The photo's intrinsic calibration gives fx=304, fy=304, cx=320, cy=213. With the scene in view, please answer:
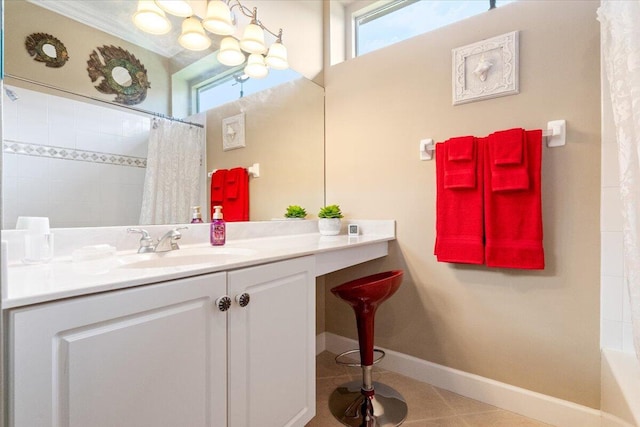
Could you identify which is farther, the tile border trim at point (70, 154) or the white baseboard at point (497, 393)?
the white baseboard at point (497, 393)

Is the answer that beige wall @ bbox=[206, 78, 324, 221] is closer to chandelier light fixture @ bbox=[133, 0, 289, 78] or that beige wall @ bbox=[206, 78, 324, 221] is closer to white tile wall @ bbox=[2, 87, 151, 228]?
chandelier light fixture @ bbox=[133, 0, 289, 78]

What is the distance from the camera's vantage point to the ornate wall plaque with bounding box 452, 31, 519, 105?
157 centimetres

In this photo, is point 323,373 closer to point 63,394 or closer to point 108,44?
point 63,394

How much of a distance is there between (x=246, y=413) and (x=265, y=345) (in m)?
0.21

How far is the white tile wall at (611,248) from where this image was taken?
1.32 meters

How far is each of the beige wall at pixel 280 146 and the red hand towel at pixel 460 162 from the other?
0.94 metres

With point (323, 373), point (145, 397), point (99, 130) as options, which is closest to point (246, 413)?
point (145, 397)

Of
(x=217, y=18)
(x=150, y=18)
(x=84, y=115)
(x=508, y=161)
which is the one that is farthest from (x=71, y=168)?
(x=508, y=161)

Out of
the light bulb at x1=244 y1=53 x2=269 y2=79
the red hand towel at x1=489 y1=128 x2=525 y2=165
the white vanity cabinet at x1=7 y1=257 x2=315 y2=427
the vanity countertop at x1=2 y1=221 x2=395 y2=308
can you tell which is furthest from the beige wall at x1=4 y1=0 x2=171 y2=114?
the red hand towel at x1=489 y1=128 x2=525 y2=165

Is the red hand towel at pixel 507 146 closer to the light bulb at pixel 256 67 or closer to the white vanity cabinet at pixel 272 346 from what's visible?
the white vanity cabinet at pixel 272 346

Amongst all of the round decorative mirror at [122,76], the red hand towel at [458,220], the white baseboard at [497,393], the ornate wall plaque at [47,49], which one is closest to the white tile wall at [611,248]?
the white baseboard at [497,393]

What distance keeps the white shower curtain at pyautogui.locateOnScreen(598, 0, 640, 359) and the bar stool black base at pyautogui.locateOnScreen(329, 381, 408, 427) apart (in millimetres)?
1068

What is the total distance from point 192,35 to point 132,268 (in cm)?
118

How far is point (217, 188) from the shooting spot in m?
1.68
